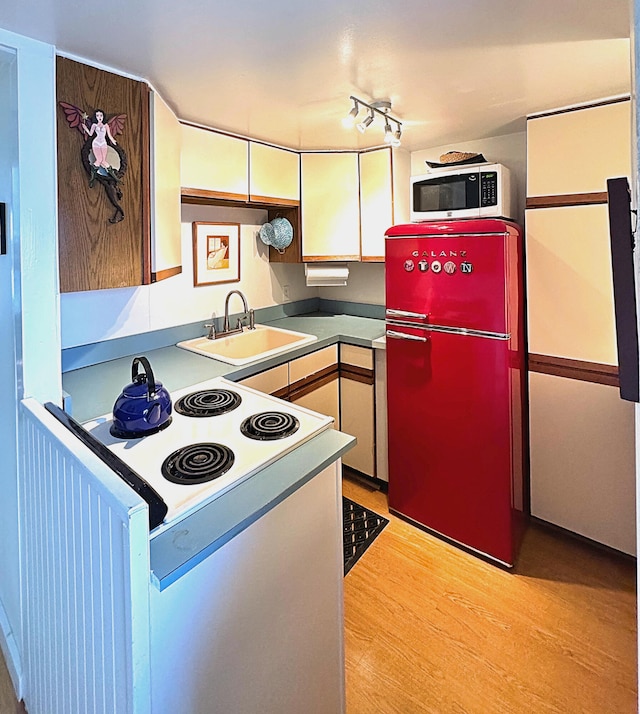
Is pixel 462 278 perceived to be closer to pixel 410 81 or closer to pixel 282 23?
pixel 410 81

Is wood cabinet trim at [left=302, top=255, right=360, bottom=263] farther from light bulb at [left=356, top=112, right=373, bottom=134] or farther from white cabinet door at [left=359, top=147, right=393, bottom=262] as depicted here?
light bulb at [left=356, top=112, right=373, bottom=134]

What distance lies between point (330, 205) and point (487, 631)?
7.91 ft

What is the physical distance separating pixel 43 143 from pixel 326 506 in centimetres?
132

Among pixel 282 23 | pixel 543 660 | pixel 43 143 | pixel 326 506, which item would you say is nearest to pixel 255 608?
pixel 326 506

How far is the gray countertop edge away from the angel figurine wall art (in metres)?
1.04

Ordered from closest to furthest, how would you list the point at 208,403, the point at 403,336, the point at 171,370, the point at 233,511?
the point at 233,511 < the point at 208,403 < the point at 171,370 < the point at 403,336

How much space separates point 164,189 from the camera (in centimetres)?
184

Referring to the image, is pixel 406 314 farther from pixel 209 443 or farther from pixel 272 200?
pixel 209 443

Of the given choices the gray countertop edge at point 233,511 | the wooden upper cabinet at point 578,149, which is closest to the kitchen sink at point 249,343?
the gray countertop edge at point 233,511

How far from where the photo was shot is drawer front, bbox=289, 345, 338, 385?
2.49 meters

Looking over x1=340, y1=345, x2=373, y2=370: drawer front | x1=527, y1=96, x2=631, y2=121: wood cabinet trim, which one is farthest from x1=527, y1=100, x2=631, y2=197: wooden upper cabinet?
x1=340, y1=345, x2=373, y2=370: drawer front

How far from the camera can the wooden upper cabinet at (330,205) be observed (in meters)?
2.88

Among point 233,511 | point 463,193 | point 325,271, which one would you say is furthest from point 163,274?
point 463,193

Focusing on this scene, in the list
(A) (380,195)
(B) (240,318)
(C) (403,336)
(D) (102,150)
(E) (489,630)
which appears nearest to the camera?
(D) (102,150)
